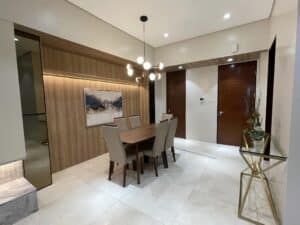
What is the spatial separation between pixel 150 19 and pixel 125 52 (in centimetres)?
98

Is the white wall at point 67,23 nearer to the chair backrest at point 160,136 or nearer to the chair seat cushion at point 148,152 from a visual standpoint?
the chair backrest at point 160,136

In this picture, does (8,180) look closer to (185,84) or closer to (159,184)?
(159,184)

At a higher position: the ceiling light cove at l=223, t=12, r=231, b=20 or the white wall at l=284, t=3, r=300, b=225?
the ceiling light cove at l=223, t=12, r=231, b=20

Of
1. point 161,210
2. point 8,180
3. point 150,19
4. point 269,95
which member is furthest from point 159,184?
point 150,19

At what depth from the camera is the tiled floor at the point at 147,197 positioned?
186cm

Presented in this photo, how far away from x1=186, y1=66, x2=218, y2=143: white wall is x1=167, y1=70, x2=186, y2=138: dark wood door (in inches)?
7.0

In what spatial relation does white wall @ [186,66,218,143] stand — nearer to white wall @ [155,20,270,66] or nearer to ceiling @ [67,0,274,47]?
white wall @ [155,20,270,66]

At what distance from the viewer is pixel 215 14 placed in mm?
3070

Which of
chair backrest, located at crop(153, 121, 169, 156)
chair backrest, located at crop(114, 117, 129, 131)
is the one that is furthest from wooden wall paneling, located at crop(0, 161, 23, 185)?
chair backrest, located at crop(153, 121, 169, 156)

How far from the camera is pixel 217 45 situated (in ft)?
12.5

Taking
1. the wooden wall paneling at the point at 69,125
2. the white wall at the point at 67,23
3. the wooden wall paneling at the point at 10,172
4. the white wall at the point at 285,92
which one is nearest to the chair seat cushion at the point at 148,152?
the wooden wall paneling at the point at 69,125

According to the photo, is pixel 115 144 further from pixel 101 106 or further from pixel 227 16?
pixel 227 16

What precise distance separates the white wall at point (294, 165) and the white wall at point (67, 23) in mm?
3044

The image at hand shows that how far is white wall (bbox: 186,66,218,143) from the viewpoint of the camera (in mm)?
4707
